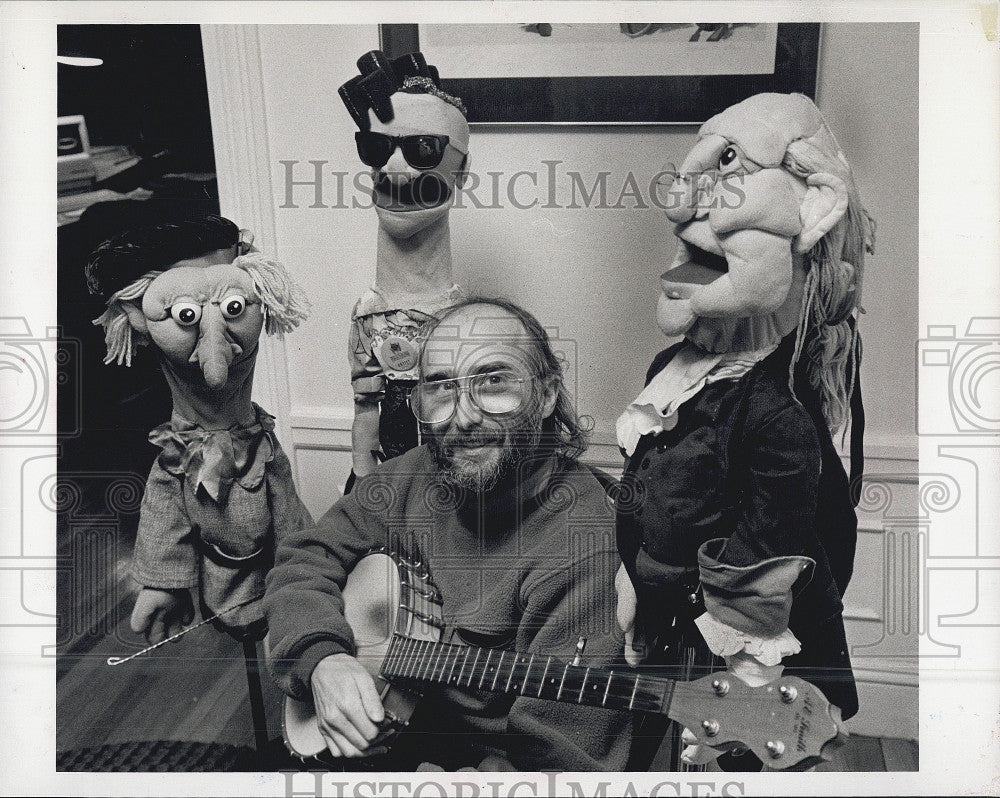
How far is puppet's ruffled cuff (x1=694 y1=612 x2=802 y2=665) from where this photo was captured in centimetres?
179

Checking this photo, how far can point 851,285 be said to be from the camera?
71.1 inches

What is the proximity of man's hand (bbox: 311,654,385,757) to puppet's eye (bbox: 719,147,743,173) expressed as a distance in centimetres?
101

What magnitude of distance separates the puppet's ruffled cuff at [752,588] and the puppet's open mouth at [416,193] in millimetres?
729

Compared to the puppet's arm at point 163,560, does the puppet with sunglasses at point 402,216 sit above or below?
above

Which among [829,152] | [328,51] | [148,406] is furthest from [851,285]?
[148,406]

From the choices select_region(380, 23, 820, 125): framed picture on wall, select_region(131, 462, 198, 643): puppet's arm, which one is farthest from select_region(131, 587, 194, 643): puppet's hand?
select_region(380, 23, 820, 125): framed picture on wall

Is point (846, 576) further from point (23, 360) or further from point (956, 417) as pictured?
point (23, 360)

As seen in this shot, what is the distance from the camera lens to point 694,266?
5.92 ft

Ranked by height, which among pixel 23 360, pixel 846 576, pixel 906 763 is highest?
pixel 23 360

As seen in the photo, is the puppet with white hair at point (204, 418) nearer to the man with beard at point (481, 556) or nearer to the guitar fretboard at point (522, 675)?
the man with beard at point (481, 556)

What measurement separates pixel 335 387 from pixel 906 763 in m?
1.19

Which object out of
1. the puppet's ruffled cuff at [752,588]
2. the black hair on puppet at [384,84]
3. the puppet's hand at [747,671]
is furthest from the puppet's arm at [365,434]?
the puppet's hand at [747,671]

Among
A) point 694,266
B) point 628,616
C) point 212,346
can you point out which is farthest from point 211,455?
point 694,266

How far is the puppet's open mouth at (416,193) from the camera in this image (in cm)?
185
